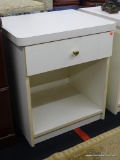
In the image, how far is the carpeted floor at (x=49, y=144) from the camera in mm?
1038

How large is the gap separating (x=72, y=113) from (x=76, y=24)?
465 mm

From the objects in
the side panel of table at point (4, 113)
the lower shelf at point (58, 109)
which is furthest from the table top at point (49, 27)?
the lower shelf at point (58, 109)

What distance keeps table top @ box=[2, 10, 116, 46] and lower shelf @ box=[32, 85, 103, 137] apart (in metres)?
0.44

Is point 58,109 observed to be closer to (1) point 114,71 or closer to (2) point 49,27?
(1) point 114,71

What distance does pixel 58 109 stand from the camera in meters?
1.24

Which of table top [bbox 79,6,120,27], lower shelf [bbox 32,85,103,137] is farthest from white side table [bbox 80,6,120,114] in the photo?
lower shelf [bbox 32,85,103,137]

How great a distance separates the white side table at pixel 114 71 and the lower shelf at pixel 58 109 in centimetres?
10

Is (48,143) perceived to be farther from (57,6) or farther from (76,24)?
(57,6)

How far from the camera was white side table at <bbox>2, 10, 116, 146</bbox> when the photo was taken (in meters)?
0.89

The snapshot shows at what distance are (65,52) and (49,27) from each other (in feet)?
0.41

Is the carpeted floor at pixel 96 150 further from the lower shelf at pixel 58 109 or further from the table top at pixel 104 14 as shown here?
the table top at pixel 104 14

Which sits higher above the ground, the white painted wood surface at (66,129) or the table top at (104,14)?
the table top at (104,14)

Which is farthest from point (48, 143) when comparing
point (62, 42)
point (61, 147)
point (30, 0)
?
point (30, 0)

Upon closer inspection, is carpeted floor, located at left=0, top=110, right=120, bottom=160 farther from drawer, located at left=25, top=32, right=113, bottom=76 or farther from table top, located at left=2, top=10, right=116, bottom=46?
table top, located at left=2, top=10, right=116, bottom=46
